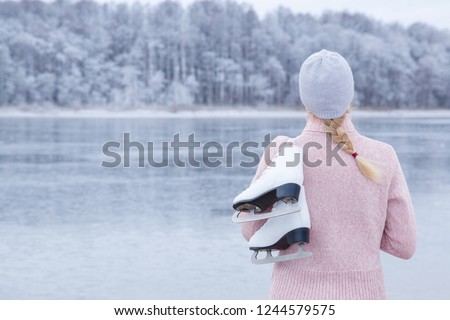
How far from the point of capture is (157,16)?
5838 centimetres

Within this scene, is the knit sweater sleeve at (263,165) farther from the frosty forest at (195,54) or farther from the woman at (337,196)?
the frosty forest at (195,54)

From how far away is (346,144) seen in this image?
4.60 feet

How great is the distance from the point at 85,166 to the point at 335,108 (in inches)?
387

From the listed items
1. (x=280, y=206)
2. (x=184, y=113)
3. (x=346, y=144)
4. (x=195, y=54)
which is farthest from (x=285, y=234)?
(x=195, y=54)

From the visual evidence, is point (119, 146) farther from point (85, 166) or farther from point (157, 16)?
point (157, 16)

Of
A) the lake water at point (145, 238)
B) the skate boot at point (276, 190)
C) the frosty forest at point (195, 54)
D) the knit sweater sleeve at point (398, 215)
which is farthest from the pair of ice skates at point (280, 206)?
the frosty forest at point (195, 54)

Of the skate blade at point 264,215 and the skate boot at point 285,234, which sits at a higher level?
the skate blade at point 264,215

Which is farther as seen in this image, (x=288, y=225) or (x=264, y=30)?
(x=264, y=30)

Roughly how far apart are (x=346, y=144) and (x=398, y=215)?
164 millimetres

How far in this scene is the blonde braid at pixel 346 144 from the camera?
1.39 metres

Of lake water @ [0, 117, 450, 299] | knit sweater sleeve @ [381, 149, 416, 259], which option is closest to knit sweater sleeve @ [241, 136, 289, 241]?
knit sweater sleeve @ [381, 149, 416, 259]

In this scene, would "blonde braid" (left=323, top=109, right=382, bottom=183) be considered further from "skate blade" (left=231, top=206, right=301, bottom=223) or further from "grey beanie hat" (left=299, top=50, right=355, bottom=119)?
"skate blade" (left=231, top=206, right=301, bottom=223)
